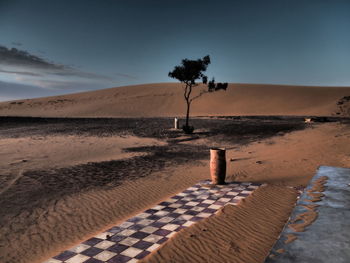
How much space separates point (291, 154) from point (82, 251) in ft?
36.6

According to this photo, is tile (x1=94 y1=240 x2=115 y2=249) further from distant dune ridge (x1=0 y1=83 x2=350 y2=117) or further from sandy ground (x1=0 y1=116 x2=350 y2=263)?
distant dune ridge (x1=0 y1=83 x2=350 y2=117)

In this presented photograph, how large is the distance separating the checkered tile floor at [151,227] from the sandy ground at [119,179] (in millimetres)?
478

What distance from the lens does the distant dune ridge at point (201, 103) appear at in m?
50.0

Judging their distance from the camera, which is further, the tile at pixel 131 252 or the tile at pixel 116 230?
the tile at pixel 116 230

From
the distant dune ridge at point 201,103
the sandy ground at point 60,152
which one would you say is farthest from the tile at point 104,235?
the distant dune ridge at point 201,103

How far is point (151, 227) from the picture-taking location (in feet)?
18.5

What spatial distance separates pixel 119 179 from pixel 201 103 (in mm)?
49356

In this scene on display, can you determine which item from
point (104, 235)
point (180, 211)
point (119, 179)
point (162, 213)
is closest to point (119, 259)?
point (104, 235)

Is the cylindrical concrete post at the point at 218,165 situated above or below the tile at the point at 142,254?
above

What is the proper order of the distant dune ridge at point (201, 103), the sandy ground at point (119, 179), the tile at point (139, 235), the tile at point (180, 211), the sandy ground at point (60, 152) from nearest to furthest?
the tile at point (139, 235) < the sandy ground at point (119, 179) < the tile at point (180, 211) < the sandy ground at point (60, 152) < the distant dune ridge at point (201, 103)

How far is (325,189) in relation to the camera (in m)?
5.58

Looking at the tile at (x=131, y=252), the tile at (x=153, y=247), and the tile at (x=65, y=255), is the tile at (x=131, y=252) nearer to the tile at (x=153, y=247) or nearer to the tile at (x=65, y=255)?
the tile at (x=153, y=247)

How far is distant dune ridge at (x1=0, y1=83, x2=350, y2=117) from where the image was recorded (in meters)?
50.0

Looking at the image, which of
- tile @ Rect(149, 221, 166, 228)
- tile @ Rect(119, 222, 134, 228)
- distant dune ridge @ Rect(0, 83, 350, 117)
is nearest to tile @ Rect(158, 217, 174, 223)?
tile @ Rect(149, 221, 166, 228)
